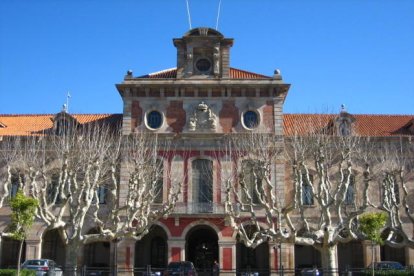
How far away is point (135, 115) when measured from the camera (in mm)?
36531

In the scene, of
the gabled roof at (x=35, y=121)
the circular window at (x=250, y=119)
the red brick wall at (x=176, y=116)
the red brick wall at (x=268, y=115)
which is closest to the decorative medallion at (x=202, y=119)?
the red brick wall at (x=176, y=116)

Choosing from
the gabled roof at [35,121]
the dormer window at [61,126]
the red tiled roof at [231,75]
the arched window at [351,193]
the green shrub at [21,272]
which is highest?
the red tiled roof at [231,75]

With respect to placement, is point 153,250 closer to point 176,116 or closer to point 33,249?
point 33,249

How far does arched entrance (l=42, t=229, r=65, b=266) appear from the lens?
37.0 m

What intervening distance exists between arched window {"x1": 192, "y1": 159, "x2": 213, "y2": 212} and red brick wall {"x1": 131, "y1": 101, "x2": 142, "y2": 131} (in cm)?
502

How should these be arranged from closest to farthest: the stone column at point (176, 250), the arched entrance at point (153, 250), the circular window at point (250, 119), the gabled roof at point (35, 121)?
the stone column at point (176, 250) < the circular window at point (250, 119) < the arched entrance at point (153, 250) < the gabled roof at point (35, 121)

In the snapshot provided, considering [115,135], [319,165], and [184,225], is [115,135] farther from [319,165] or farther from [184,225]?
[319,165]

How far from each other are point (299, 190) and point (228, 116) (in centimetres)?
1123

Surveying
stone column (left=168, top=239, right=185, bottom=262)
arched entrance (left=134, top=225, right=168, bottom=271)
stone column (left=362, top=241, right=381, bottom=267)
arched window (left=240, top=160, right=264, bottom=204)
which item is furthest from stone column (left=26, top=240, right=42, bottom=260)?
stone column (left=362, top=241, right=381, bottom=267)

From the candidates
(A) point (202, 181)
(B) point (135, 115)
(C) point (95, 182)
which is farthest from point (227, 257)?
(B) point (135, 115)

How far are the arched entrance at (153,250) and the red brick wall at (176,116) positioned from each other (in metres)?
7.35

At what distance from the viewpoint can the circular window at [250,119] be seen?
3625cm

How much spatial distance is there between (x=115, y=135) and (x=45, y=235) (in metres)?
8.91

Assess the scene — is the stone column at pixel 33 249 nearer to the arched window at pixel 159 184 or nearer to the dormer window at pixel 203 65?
the arched window at pixel 159 184
